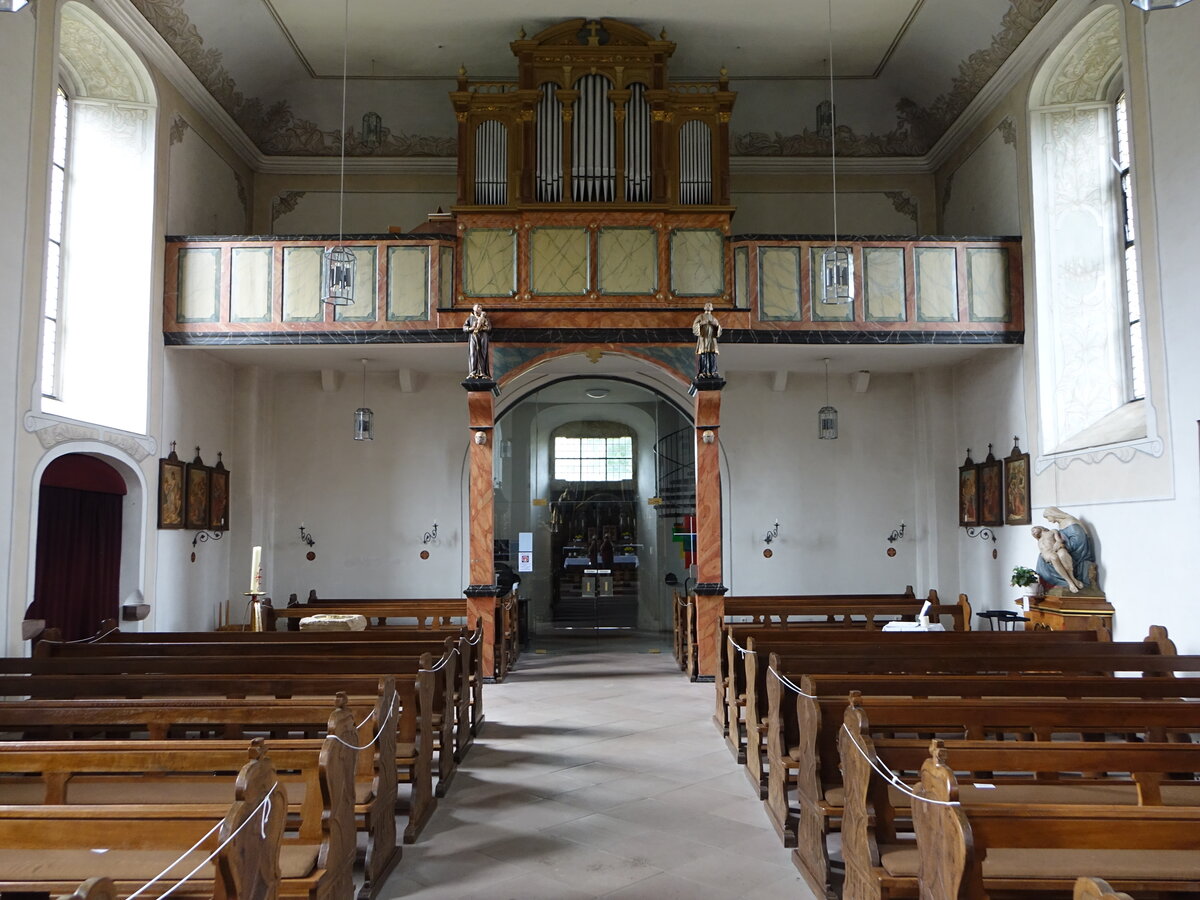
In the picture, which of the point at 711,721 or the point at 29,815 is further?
the point at 711,721

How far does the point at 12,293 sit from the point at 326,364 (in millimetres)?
4865

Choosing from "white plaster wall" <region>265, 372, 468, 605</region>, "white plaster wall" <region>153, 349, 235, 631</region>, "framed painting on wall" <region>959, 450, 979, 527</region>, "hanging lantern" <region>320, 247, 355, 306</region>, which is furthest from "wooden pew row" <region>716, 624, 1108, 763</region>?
"white plaster wall" <region>265, 372, 468, 605</region>

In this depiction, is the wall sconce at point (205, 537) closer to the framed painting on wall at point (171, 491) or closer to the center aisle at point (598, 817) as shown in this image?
the framed painting on wall at point (171, 491)

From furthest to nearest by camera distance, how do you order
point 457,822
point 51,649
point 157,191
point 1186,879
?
point 157,191
point 51,649
point 457,822
point 1186,879

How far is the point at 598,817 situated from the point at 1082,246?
8.25 metres

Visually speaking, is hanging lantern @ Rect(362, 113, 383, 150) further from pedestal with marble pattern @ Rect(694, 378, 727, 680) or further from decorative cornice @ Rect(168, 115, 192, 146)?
pedestal with marble pattern @ Rect(694, 378, 727, 680)

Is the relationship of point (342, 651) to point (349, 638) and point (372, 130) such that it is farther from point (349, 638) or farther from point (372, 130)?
point (372, 130)

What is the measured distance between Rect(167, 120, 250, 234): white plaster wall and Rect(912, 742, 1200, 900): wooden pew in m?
10.4

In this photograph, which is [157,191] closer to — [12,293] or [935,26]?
[12,293]

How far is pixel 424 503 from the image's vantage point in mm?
13430

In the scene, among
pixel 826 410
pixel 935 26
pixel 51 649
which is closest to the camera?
pixel 51 649

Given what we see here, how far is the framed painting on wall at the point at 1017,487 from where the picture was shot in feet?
34.6

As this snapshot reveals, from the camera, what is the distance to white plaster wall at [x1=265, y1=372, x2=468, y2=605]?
43.7 feet

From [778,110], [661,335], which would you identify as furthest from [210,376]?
[778,110]
